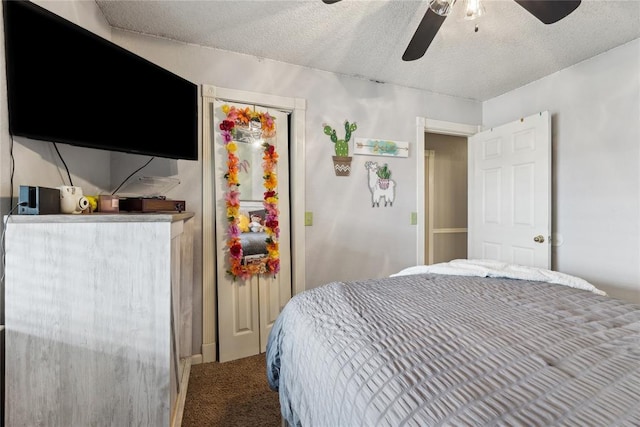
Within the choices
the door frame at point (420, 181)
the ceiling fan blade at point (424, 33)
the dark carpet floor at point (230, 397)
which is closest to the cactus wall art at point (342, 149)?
the door frame at point (420, 181)

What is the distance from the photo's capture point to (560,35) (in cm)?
186

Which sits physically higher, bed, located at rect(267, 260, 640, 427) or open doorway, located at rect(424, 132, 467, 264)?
open doorway, located at rect(424, 132, 467, 264)

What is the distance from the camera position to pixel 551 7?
110 centimetres

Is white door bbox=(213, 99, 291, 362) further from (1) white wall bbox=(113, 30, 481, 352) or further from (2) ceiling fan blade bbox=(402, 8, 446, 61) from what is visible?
(2) ceiling fan blade bbox=(402, 8, 446, 61)

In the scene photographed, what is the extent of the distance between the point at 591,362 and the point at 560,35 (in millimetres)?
2274

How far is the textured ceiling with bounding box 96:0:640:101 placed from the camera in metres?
1.59

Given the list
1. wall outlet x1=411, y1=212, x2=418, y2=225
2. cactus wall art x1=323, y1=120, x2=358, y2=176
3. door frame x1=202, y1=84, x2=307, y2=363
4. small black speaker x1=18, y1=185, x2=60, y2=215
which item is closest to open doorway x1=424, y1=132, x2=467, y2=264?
wall outlet x1=411, y1=212, x2=418, y2=225

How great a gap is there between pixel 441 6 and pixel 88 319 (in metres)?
1.98

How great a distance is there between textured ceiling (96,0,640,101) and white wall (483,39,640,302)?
0.21m

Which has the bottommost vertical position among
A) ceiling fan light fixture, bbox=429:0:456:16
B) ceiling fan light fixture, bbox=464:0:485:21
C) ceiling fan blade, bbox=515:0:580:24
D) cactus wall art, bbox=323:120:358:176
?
cactus wall art, bbox=323:120:358:176

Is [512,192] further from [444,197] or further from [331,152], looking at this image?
[331,152]

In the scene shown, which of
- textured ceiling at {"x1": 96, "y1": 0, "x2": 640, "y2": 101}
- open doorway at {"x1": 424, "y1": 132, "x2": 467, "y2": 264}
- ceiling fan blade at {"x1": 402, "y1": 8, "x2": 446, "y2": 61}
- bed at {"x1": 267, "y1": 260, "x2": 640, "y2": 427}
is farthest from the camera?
open doorway at {"x1": 424, "y1": 132, "x2": 467, "y2": 264}

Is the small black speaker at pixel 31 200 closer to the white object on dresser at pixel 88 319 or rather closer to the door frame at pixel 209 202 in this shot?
the white object on dresser at pixel 88 319

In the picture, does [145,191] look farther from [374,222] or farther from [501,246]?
[501,246]
